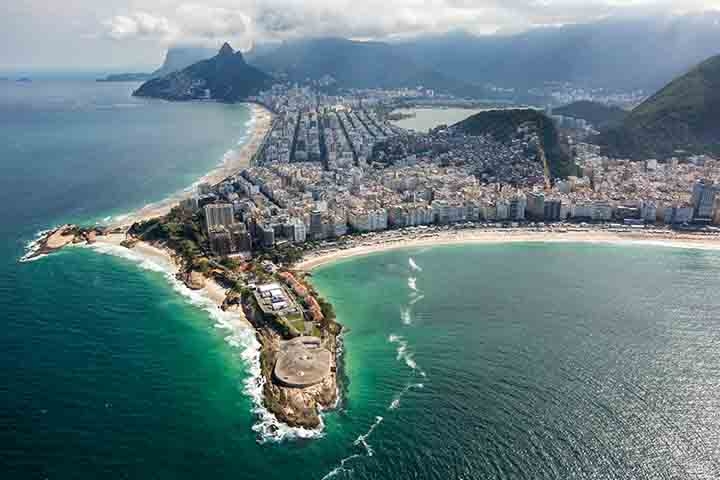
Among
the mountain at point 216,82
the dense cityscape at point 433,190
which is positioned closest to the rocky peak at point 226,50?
the mountain at point 216,82

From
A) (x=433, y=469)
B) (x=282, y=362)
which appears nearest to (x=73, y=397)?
(x=282, y=362)

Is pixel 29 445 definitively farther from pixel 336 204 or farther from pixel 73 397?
pixel 336 204

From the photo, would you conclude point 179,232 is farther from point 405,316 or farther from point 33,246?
point 405,316

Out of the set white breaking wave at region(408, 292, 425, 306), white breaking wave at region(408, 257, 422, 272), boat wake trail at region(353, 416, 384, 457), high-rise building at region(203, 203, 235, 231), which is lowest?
boat wake trail at region(353, 416, 384, 457)

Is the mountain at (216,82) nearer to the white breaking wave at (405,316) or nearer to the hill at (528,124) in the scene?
the hill at (528,124)

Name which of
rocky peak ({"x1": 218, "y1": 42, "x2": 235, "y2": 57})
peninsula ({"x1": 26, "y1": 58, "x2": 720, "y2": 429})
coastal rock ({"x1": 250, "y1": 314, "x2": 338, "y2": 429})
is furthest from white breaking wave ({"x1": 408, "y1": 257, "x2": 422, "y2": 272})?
rocky peak ({"x1": 218, "y1": 42, "x2": 235, "y2": 57})

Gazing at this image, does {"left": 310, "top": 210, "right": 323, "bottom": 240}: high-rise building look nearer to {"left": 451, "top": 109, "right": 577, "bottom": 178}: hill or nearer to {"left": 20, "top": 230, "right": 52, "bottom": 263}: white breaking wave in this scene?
{"left": 20, "top": 230, "right": 52, "bottom": 263}: white breaking wave

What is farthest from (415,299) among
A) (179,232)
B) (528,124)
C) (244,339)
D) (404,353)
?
(528,124)
